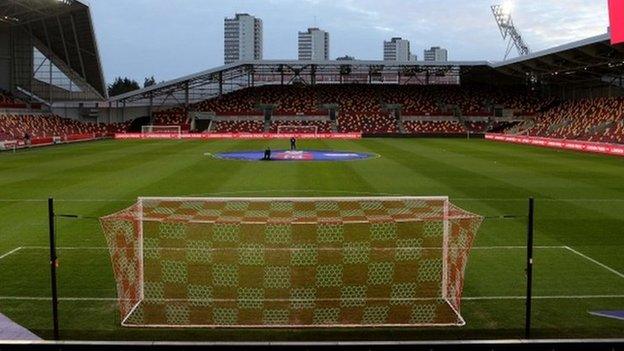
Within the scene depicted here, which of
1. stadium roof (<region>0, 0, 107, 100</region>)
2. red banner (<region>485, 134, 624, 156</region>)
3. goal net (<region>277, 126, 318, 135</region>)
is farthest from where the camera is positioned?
goal net (<region>277, 126, 318, 135</region>)

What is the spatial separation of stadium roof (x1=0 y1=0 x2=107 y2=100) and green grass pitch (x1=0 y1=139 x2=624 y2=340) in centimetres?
2773

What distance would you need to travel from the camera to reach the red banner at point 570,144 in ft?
140

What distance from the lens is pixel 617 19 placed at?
29.6 feet

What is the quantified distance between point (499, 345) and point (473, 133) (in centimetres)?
6895

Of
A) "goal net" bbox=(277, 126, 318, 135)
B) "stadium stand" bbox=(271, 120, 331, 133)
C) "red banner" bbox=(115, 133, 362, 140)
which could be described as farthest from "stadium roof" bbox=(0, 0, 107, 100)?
"goal net" bbox=(277, 126, 318, 135)

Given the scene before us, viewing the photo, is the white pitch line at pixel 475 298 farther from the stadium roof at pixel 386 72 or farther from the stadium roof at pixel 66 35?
the stadium roof at pixel 66 35

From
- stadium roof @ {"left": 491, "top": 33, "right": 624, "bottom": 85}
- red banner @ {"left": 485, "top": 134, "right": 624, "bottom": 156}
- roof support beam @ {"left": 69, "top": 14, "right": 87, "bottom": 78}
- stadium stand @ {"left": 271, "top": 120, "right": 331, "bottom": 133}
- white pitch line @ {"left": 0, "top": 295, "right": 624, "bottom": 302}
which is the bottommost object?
white pitch line @ {"left": 0, "top": 295, "right": 624, "bottom": 302}

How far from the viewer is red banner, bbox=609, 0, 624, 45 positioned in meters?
8.89

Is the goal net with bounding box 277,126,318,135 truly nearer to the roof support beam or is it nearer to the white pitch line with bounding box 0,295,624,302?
the roof support beam

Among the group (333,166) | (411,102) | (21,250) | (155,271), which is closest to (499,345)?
(155,271)

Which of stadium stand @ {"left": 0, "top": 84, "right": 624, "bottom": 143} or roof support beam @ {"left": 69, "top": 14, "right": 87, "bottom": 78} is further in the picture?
stadium stand @ {"left": 0, "top": 84, "right": 624, "bottom": 143}

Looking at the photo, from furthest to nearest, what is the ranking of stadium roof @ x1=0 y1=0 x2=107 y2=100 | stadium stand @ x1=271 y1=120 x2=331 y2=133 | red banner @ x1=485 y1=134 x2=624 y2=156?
stadium stand @ x1=271 y1=120 x2=331 y2=133 < stadium roof @ x1=0 y1=0 x2=107 y2=100 < red banner @ x1=485 y1=134 x2=624 y2=156

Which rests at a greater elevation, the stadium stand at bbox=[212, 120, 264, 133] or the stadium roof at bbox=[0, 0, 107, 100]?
the stadium roof at bbox=[0, 0, 107, 100]

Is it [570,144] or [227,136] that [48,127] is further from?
[570,144]
